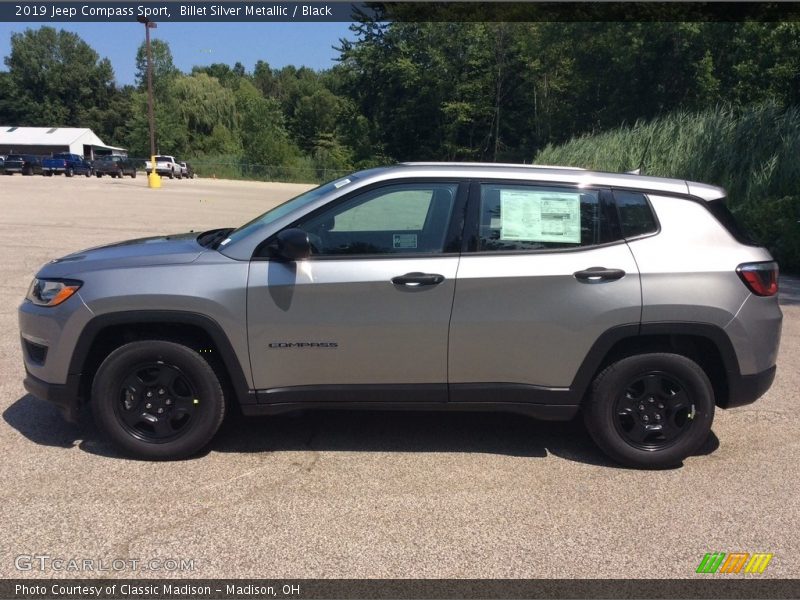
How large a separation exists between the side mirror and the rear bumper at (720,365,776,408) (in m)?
2.64

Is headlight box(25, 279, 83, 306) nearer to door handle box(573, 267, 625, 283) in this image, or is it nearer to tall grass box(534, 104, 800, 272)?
door handle box(573, 267, 625, 283)

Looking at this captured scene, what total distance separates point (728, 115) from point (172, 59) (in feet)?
338

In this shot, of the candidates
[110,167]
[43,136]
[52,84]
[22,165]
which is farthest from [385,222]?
[52,84]

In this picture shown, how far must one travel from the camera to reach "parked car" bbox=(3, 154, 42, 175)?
5412cm

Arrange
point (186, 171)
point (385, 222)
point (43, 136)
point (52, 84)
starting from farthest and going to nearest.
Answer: point (52, 84) → point (43, 136) → point (186, 171) → point (385, 222)

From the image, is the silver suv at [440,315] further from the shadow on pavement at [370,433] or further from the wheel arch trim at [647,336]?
the shadow on pavement at [370,433]

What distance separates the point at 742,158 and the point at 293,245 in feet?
42.2

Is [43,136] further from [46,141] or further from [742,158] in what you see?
[742,158]

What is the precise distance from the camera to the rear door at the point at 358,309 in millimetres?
4008

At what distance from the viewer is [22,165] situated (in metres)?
54.5

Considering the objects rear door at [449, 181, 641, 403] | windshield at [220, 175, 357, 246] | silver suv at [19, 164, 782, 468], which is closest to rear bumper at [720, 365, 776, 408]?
silver suv at [19, 164, 782, 468]

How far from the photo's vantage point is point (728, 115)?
16.0 meters

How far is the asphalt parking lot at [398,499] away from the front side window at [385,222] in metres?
1.31

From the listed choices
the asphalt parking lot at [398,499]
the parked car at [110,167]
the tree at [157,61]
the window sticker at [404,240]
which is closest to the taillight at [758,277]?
the asphalt parking lot at [398,499]
